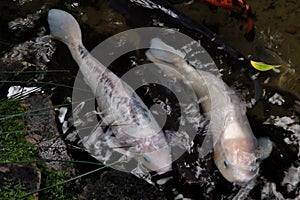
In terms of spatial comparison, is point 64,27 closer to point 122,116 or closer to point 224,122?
point 122,116

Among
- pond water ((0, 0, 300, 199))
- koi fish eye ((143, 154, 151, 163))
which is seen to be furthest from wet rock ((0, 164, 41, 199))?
pond water ((0, 0, 300, 199))

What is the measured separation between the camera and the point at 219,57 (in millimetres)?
4398

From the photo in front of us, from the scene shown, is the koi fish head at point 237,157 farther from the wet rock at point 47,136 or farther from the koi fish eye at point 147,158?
the wet rock at point 47,136

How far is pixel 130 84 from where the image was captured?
4.40m

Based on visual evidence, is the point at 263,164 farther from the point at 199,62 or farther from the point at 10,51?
the point at 10,51

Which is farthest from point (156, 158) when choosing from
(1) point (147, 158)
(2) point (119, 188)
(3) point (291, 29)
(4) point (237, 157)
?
(3) point (291, 29)

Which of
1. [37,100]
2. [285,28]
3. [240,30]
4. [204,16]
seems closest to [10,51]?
[37,100]

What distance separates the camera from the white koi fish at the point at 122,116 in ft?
11.9

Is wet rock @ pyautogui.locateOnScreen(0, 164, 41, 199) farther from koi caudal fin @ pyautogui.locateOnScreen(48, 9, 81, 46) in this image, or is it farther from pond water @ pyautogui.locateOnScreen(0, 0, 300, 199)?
koi caudal fin @ pyautogui.locateOnScreen(48, 9, 81, 46)

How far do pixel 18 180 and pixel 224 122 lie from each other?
5.85 ft

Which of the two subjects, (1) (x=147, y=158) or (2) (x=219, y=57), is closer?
(1) (x=147, y=158)

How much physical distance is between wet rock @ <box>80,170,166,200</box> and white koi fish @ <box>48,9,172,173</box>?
0.78ft

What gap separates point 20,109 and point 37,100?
22 centimetres

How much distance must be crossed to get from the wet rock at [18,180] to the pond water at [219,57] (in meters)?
1.12
